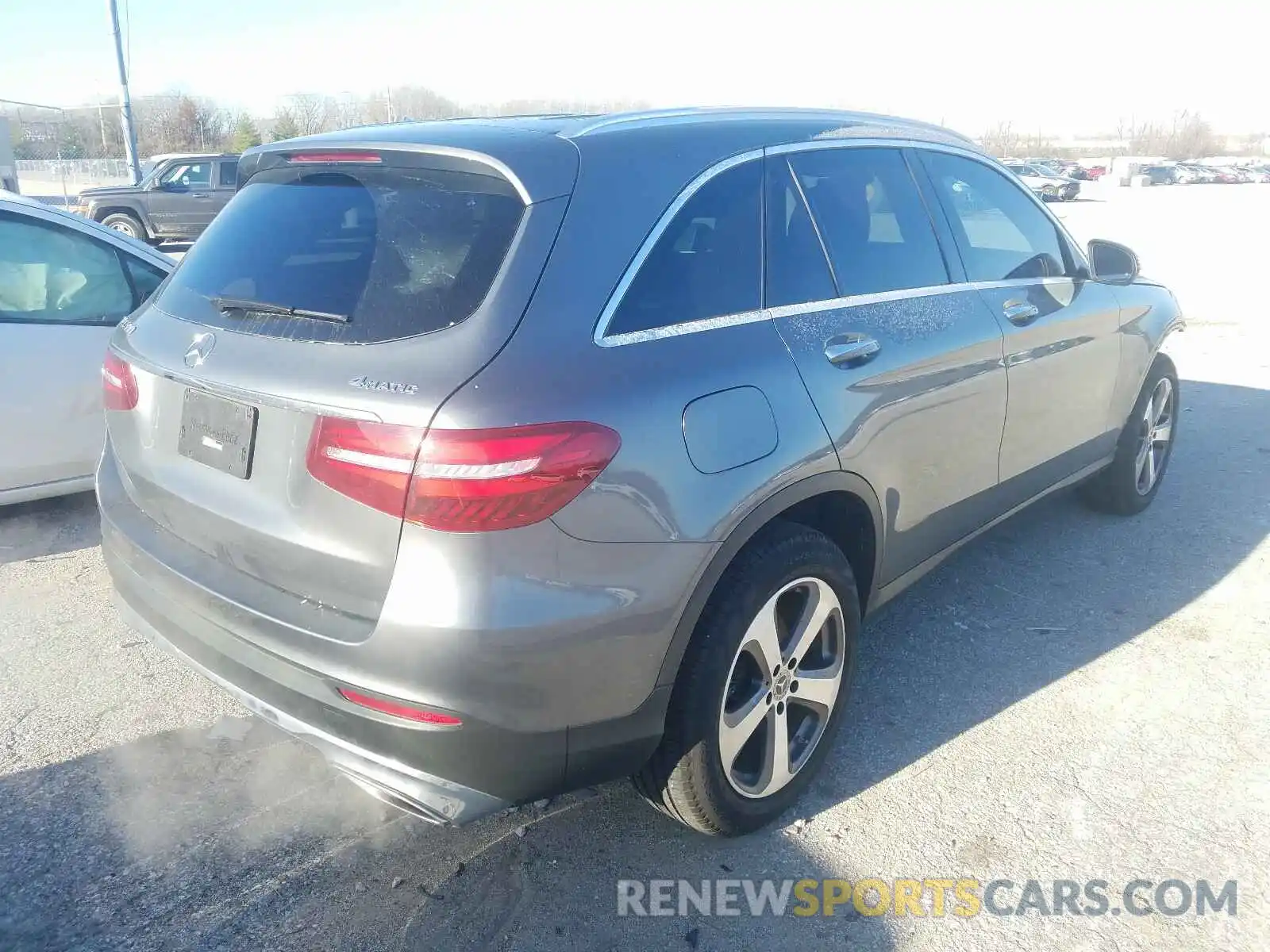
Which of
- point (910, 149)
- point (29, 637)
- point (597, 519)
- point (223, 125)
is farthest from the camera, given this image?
point (223, 125)

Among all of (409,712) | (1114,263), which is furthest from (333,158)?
(1114,263)

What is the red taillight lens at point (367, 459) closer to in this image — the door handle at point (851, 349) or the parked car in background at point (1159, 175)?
the door handle at point (851, 349)

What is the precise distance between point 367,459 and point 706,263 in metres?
1.01

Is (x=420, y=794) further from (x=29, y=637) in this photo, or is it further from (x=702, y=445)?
(x=29, y=637)

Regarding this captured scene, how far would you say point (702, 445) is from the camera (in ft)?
7.55

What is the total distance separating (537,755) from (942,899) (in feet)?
3.77

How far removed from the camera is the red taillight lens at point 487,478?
200 centimetres

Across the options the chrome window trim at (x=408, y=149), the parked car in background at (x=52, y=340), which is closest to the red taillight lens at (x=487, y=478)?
the chrome window trim at (x=408, y=149)

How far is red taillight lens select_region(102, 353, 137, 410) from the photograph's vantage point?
2715 mm

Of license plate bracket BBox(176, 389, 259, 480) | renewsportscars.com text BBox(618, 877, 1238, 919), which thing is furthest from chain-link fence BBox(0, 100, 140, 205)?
renewsportscars.com text BBox(618, 877, 1238, 919)

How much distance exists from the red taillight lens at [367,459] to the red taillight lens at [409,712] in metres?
0.40

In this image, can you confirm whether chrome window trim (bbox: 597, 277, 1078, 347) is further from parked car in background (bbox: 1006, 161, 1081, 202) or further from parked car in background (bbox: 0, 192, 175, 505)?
parked car in background (bbox: 1006, 161, 1081, 202)

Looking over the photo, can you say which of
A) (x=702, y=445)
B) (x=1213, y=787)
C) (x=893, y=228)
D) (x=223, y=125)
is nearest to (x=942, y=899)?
(x=1213, y=787)

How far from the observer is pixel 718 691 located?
245cm
